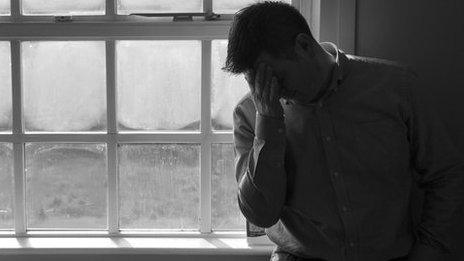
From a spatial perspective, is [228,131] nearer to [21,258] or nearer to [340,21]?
[340,21]

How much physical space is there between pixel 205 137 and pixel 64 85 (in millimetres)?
530

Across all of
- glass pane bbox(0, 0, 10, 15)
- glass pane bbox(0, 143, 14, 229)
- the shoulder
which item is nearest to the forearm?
the shoulder

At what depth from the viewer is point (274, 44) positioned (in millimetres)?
1395

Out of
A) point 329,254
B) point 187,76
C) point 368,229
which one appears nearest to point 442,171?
point 368,229

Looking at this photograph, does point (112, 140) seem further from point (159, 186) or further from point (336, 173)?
point (336, 173)

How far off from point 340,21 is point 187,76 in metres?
0.58

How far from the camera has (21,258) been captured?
201cm

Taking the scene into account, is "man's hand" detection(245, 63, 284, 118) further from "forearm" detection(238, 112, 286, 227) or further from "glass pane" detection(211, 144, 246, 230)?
"glass pane" detection(211, 144, 246, 230)

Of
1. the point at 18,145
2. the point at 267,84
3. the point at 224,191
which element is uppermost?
the point at 267,84

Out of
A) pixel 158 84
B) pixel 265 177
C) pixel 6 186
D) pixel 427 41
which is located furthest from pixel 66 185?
pixel 427 41

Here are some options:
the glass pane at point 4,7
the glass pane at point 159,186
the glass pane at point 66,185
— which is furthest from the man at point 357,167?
the glass pane at point 4,7

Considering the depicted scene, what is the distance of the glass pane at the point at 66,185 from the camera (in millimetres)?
2119

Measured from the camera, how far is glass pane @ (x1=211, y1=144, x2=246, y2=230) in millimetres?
2105

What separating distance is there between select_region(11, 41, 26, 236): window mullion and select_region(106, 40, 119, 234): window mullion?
1.00 feet
